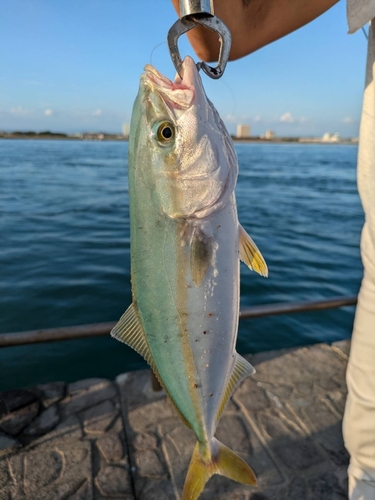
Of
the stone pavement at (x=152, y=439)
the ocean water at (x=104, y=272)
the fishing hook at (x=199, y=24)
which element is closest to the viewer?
the fishing hook at (x=199, y=24)

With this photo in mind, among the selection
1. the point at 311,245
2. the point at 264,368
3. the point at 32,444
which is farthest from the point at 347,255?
the point at 32,444

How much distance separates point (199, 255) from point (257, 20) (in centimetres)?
160

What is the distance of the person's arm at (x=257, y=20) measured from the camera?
1990 millimetres

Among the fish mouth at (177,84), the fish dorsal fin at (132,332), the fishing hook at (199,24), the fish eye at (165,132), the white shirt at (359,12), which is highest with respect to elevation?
the white shirt at (359,12)

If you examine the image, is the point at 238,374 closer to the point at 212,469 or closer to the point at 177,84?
the point at 212,469

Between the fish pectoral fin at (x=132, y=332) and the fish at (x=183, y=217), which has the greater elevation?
the fish at (x=183, y=217)

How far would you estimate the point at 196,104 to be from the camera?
145cm

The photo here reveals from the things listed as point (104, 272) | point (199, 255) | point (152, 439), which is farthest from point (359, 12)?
point (104, 272)

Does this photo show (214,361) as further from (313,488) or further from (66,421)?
(66,421)

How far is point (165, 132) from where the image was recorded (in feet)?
4.90

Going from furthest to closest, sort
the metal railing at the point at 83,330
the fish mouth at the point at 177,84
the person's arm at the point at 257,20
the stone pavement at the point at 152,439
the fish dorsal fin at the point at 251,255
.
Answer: the stone pavement at the point at 152,439 → the metal railing at the point at 83,330 → the person's arm at the point at 257,20 → the fish dorsal fin at the point at 251,255 → the fish mouth at the point at 177,84

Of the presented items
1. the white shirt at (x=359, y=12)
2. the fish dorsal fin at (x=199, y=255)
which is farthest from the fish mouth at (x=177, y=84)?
the white shirt at (x=359, y=12)

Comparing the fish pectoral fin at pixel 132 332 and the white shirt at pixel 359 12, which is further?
the white shirt at pixel 359 12

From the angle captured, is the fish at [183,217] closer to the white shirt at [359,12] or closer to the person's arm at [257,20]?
the person's arm at [257,20]
